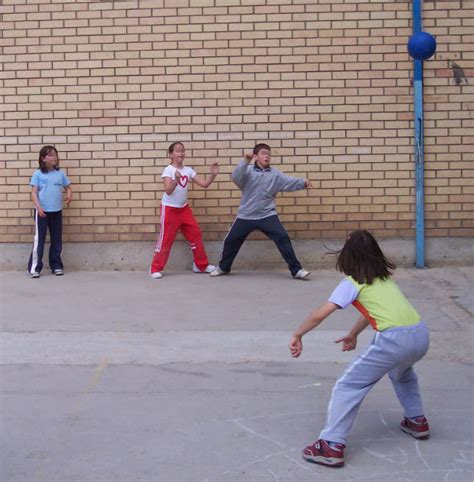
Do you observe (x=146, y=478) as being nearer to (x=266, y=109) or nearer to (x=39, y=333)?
(x=39, y=333)

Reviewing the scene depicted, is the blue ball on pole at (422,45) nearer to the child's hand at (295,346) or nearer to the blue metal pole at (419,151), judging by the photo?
the blue metal pole at (419,151)

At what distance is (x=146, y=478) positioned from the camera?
4.78 m

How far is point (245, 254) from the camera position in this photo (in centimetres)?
1074

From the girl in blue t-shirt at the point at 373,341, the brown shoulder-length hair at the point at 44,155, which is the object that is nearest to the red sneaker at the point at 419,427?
the girl in blue t-shirt at the point at 373,341

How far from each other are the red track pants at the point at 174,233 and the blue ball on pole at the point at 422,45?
3200 millimetres

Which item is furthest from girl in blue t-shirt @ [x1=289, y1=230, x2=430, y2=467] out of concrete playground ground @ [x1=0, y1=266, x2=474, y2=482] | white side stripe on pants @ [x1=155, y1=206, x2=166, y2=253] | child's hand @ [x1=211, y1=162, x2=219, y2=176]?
white side stripe on pants @ [x1=155, y1=206, x2=166, y2=253]

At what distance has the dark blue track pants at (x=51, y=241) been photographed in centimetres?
1040

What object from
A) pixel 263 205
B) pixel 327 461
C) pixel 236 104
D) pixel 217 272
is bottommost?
pixel 327 461

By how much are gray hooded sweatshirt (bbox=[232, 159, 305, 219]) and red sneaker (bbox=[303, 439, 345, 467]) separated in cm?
523

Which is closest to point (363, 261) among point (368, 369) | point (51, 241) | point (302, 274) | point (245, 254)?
point (368, 369)

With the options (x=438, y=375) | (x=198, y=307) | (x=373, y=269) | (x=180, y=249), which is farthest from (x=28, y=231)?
(x=373, y=269)

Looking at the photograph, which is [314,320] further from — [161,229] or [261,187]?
[161,229]

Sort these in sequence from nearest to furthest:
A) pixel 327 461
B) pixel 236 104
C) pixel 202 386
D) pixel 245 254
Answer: pixel 327 461
pixel 202 386
pixel 236 104
pixel 245 254

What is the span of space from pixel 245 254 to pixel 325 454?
5.91 metres
